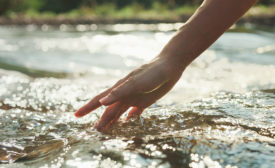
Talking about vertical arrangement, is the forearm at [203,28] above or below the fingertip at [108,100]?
above

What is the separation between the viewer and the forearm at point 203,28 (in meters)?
1.56

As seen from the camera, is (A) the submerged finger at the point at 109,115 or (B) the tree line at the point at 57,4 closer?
(A) the submerged finger at the point at 109,115

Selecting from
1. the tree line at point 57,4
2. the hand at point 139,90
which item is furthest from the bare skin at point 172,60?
the tree line at point 57,4

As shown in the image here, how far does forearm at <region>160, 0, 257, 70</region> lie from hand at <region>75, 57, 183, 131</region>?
70 mm

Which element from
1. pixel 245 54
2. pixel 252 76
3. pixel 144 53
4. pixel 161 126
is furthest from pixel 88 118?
pixel 144 53

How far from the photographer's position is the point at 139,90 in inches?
59.4

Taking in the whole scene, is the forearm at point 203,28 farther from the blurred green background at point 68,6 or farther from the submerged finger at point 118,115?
the blurred green background at point 68,6

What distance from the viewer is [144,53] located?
242 inches

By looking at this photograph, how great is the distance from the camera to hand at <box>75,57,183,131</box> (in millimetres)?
1491

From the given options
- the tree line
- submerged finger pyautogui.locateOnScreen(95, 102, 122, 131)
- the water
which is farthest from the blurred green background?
submerged finger pyautogui.locateOnScreen(95, 102, 122, 131)

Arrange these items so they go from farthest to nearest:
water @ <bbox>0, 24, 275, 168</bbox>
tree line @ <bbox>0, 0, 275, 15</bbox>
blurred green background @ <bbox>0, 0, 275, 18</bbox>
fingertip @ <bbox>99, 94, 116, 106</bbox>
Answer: tree line @ <bbox>0, 0, 275, 15</bbox> → blurred green background @ <bbox>0, 0, 275, 18</bbox> → fingertip @ <bbox>99, 94, 116, 106</bbox> → water @ <bbox>0, 24, 275, 168</bbox>

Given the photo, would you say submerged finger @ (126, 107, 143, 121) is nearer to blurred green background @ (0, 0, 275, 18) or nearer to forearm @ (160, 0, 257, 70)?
forearm @ (160, 0, 257, 70)

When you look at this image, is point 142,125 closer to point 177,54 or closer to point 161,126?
point 161,126

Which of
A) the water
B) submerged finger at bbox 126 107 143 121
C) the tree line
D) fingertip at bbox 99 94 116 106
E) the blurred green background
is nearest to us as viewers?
the water
